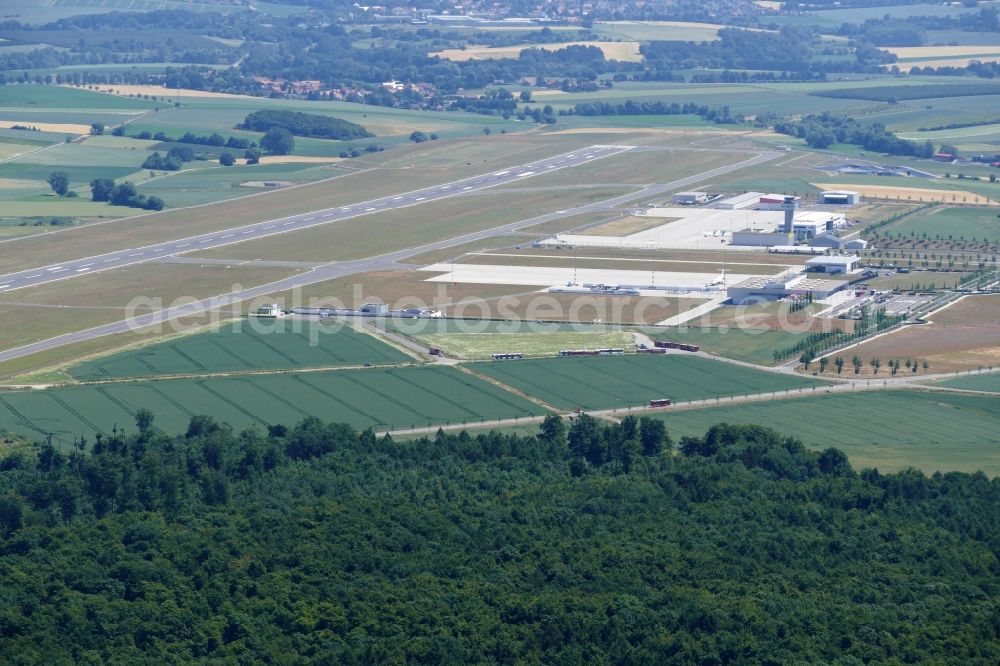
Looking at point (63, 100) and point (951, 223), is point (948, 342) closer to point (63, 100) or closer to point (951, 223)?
point (951, 223)

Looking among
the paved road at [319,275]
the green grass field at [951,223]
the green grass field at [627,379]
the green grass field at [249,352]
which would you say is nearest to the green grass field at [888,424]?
the green grass field at [627,379]

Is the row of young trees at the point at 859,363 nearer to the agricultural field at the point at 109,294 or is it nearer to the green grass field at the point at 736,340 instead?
the green grass field at the point at 736,340

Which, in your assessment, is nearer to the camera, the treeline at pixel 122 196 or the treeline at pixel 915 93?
the treeline at pixel 122 196

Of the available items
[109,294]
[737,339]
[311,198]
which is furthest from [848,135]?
[109,294]

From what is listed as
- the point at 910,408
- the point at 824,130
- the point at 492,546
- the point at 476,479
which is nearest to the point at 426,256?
the point at 910,408

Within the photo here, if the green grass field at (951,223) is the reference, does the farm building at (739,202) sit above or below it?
below

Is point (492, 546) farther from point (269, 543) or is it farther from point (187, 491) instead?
point (187, 491)
